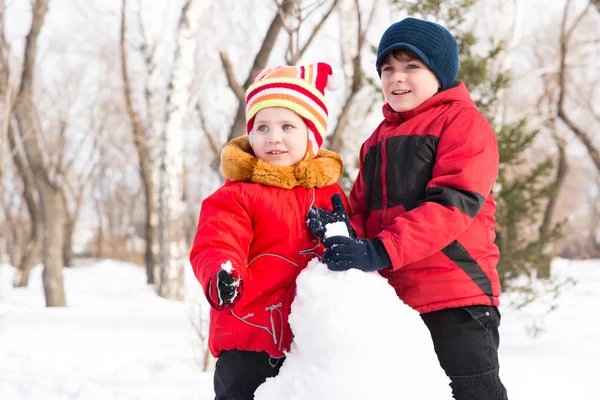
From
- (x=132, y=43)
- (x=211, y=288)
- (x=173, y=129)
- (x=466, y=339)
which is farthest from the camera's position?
(x=132, y=43)

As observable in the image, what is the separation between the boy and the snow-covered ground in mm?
328

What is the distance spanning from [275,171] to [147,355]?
3718 millimetres

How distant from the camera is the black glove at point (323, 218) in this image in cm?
188

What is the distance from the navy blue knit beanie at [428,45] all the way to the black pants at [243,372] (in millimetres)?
1118

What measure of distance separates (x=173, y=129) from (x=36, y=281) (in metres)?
9.24

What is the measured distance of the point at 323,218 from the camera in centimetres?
191

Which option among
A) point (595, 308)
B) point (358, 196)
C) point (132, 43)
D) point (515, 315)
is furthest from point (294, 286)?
point (132, 43)

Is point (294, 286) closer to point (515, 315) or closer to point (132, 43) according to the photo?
point (515, 315)

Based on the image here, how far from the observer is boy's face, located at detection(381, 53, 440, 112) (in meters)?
1.99

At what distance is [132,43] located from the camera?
41.7ft

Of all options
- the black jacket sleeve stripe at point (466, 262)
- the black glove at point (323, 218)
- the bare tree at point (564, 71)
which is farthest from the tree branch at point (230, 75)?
the bare tree at point (564, 71)

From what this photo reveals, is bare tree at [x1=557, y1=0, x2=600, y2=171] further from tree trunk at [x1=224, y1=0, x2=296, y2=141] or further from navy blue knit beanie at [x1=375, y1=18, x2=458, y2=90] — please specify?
navy blue knit beanie at [x1=375, y1=18, x2=458, y2=90]

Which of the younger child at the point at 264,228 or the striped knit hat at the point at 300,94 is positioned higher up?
the striped knit hat at the point at 300,94

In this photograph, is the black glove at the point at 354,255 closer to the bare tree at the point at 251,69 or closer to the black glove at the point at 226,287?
the black glove at the point at 226,287
